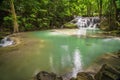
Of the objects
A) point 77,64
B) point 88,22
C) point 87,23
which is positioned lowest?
point 77,64

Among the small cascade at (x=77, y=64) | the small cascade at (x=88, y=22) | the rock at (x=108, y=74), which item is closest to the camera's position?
the rock at (x=108, y=74)

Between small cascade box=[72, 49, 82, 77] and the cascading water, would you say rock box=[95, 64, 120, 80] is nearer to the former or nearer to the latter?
small cascade box=[72, 49, 82, 77]

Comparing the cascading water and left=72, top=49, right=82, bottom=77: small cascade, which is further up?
the cascading water

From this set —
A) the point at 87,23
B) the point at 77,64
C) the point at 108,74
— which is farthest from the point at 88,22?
the point at 108,74

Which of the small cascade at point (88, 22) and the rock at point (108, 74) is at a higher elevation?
the small cascade at point (88, 22)

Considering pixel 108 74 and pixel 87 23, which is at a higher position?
pixel 87 23

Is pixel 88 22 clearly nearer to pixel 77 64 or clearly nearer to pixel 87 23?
pixel 87 23

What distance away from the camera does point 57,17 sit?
30.2 metres

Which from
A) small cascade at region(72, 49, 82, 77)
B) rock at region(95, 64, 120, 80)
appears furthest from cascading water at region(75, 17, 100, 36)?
rock at region(95, 64, 120, 80)

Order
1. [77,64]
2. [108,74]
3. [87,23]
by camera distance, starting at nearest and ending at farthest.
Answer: [108,74] < [77,64] < [87,23]

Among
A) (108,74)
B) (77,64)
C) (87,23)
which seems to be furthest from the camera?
(87,23)

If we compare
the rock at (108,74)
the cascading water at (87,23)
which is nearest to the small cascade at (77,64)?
the rock at (108,74)

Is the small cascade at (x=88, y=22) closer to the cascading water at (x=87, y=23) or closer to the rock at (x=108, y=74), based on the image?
the cascading water at (x=87, y=23)

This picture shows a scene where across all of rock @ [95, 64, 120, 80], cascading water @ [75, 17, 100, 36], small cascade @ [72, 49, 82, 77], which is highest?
cascading water @ [75, 17, 100, 36]
